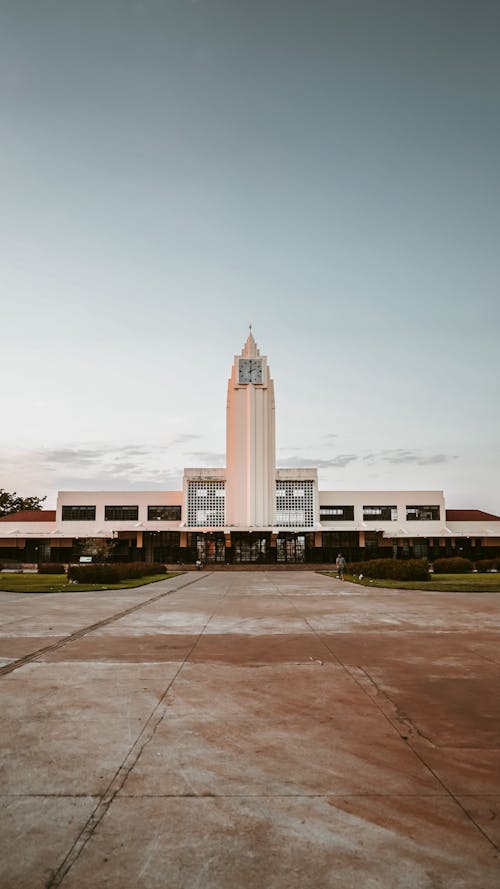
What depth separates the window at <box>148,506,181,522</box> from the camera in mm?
65062

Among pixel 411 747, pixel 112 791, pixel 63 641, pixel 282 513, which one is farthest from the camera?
pixel 282 513

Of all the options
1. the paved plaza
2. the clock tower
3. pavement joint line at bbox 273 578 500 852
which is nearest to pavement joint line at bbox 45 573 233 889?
the paved plaza

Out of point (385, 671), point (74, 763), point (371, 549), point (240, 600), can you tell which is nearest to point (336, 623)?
point (385, 671)

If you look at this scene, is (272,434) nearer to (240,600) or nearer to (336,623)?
(240,600)

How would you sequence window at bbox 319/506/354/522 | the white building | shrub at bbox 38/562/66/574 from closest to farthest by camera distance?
1. shrub at bbox 38/562/66/574
2. the white building
3. window at bbox 319/506/354/522

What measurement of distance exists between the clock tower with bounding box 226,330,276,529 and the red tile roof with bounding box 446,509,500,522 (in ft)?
75.1

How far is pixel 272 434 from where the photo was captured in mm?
67125

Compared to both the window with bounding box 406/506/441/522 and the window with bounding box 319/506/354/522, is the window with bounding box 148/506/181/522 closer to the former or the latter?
the window with bounding box 319/506/354/522

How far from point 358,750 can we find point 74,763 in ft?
7.72

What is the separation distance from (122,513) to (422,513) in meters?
34.9

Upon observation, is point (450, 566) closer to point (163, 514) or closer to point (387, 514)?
point (387, 514)

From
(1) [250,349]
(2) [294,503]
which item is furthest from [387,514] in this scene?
(1) [250,349]

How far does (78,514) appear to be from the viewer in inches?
2559

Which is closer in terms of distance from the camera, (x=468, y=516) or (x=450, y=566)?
(x=450, y=566)
